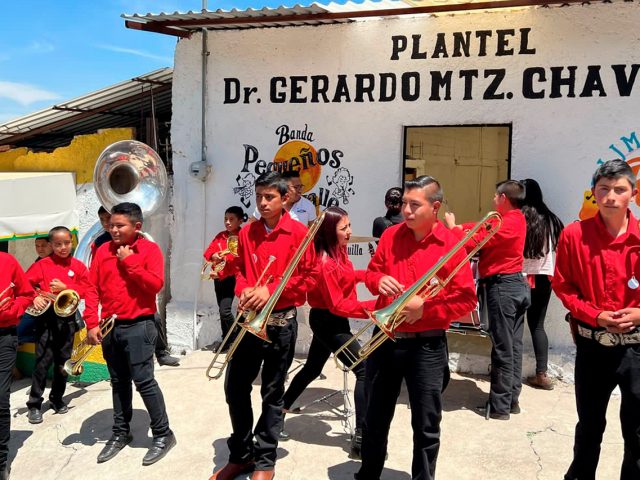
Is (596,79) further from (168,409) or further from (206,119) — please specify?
(168,409)

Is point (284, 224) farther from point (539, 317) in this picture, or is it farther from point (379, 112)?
point (379, 112)

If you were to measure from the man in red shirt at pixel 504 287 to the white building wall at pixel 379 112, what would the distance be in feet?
3.74

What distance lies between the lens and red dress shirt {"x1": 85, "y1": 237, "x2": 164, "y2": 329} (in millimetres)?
4625

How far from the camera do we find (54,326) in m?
6.09

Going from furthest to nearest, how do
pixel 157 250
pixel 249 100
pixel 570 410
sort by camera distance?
pixel 249 100
pixel 570 410
pixel 157 250

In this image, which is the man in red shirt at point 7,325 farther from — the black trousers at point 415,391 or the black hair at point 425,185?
the black hair at point 425,185

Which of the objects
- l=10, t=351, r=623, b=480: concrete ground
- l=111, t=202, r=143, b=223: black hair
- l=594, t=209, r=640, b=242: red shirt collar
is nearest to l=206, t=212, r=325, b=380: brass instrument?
l=10, t=351, r=623, b=480: concrete ground

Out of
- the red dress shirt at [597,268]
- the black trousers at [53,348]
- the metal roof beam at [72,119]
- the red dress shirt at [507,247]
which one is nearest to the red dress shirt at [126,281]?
the black trousers at [53,348]

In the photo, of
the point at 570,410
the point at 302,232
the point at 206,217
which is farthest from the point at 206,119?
the point at 570,410

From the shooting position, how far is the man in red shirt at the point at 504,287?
17.3 ft

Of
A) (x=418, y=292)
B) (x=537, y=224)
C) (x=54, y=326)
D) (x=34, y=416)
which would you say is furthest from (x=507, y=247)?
(x=34, y=416)

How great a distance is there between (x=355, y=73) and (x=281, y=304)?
12.4ft

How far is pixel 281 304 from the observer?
4062 mm

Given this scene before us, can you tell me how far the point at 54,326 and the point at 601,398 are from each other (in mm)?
4906
